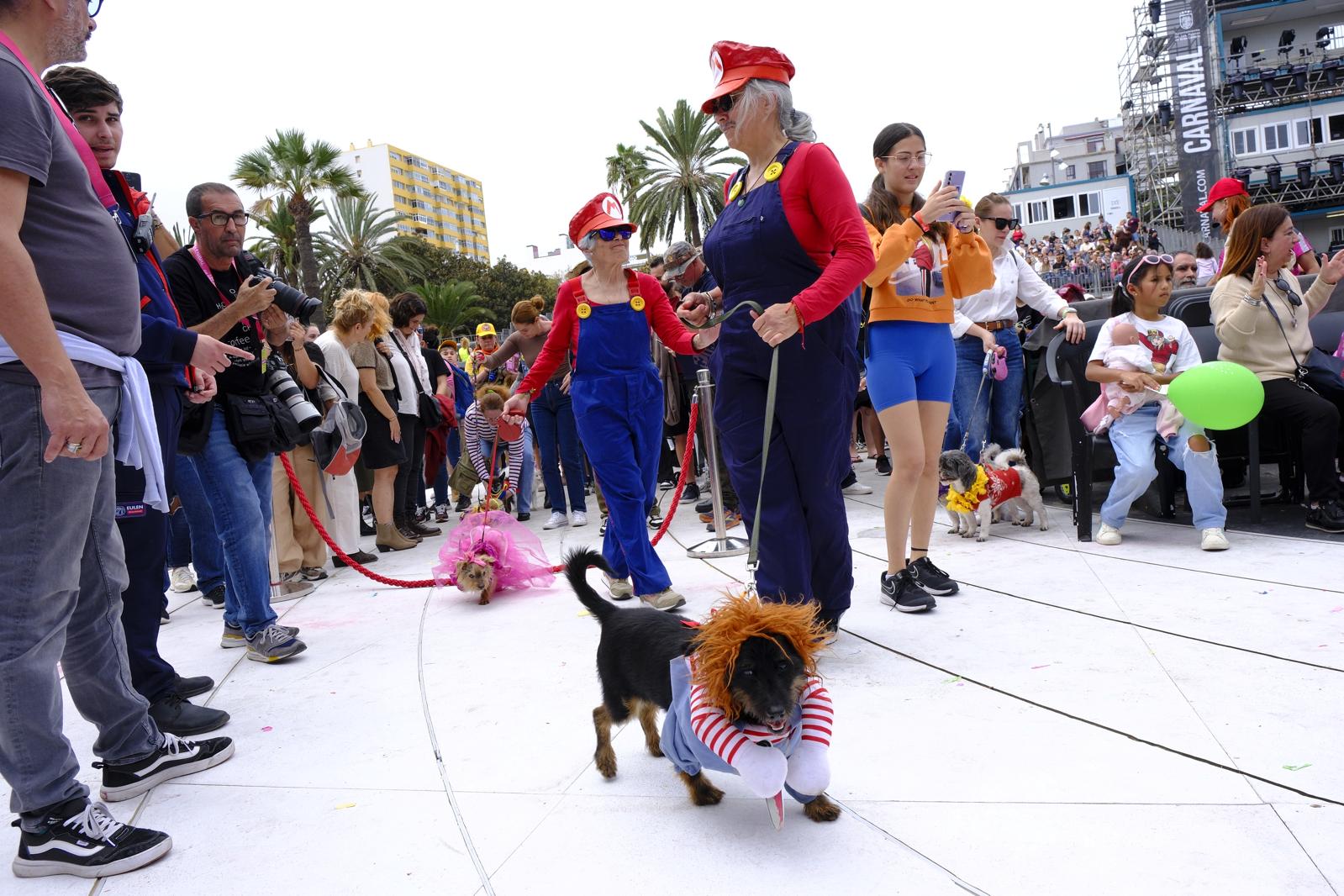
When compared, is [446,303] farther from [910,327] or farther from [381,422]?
[910,327]

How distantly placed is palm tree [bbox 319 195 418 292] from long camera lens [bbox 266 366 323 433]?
125ft

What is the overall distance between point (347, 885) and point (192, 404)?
7.15 ft

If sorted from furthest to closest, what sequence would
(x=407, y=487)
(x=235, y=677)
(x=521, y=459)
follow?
Result: (x=521, y=459) → (x=407, y=487) → (x=235, y=677)

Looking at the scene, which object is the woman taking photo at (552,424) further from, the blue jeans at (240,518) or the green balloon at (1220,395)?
the green balloon at (1220,395)

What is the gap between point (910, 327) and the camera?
3748 mm

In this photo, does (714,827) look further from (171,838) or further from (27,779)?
(27,779)

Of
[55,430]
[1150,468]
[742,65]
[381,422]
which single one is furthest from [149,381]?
[1150,468]

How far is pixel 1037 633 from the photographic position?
11.3 ft

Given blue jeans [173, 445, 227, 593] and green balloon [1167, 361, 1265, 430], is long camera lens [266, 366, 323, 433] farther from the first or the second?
green balloon [1167, 361, 1265, 430]

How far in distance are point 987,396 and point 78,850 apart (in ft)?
18.4

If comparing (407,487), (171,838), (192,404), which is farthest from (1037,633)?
(407,487)

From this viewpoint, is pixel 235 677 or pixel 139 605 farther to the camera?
pixel 235 677

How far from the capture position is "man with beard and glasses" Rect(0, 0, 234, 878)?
77.2 inches

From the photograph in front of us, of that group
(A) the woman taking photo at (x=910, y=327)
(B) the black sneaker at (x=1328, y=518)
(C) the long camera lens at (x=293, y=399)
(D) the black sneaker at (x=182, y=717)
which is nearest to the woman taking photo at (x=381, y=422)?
(C) the long camera lens at (x=293, y=399)
